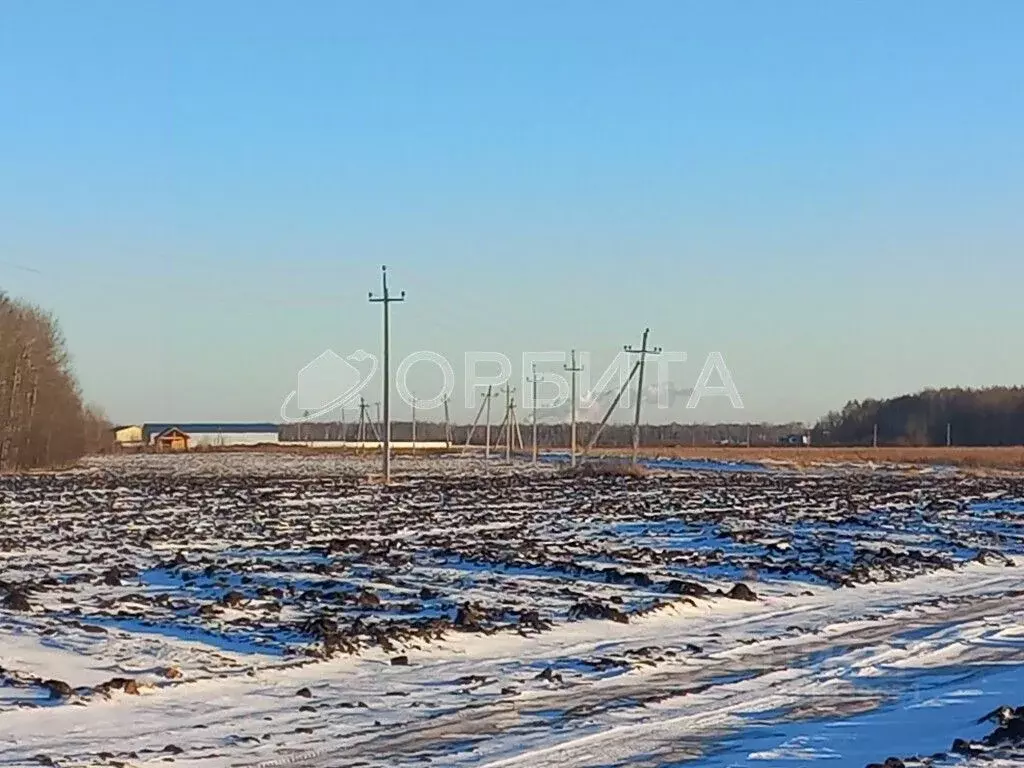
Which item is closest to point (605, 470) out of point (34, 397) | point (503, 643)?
point (34, 397)

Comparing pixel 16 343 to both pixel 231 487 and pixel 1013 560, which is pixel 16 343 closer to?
pixel 231 487

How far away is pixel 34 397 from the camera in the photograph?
260 ft

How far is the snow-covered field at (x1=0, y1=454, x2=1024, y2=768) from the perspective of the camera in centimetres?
1050

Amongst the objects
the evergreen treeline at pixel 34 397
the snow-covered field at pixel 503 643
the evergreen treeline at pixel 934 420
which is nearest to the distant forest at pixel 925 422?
the evergreen treeline at pixel 934 420

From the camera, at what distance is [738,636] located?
16609 millimetres

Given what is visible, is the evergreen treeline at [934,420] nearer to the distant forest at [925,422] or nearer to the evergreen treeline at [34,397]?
the distant forest at [925,422]

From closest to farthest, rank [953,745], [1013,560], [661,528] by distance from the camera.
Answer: [953,745]
[1013,560]
[661,528]

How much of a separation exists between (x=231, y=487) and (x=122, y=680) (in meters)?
44.3

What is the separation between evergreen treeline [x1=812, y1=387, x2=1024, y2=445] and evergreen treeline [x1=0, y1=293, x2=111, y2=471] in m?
106

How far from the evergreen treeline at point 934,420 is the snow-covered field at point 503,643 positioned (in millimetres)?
133295

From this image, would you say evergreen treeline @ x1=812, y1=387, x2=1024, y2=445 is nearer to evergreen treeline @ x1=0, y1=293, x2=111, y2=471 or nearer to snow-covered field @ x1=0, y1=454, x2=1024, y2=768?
evergreen treeline @ x1=0, y1=293, x2=111, y2=471

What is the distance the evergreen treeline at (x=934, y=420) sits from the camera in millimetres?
161125

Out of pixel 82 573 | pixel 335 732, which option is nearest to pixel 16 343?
pixel 82 573

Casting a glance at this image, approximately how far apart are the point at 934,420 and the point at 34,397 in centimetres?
11987
